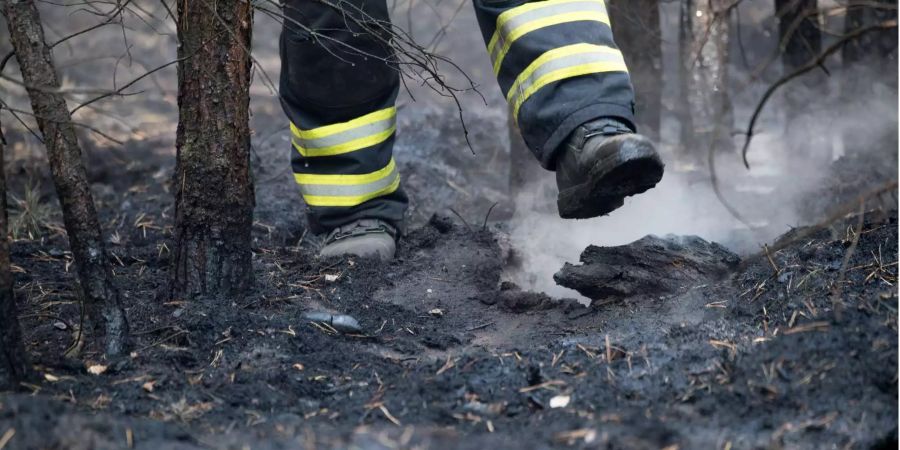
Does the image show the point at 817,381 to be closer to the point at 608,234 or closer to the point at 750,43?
the point at 608,234

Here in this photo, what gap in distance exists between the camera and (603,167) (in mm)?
2932

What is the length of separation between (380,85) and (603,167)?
109 centimetres

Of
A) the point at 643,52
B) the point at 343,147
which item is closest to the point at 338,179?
the point at 343,147

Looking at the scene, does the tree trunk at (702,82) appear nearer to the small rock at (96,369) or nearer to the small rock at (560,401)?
the small rock at (560,401)

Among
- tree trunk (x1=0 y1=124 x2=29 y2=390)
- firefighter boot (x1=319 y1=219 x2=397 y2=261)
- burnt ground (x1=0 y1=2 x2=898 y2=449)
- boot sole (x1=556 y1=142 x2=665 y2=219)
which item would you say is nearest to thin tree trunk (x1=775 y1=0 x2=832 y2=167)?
burnt ground (x1=0 y1=2 x2=898 y2=449)

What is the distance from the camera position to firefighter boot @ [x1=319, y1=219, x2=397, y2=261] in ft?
12.0

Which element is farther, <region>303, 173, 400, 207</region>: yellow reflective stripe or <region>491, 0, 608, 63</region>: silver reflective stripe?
<region>303, 173, 400, 207</region>: yellow reflective stripe

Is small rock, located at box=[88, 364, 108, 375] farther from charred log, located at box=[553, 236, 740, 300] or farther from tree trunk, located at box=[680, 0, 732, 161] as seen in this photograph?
tree trunk, located at box=[680, 0, 732, 161]

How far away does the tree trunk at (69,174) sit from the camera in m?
2.40

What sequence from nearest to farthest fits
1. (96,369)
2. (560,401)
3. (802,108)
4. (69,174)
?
1. (560,401)
2. (96,369)
3. (69,174)
4. (802,108)

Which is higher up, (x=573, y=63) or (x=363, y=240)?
(x=573, y=63)

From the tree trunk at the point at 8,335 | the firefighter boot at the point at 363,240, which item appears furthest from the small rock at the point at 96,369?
the firefighter boot at the point at 363,240

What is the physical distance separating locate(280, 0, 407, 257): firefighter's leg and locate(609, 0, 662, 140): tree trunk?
1.76 m

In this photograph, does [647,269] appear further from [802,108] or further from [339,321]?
[802,108]
